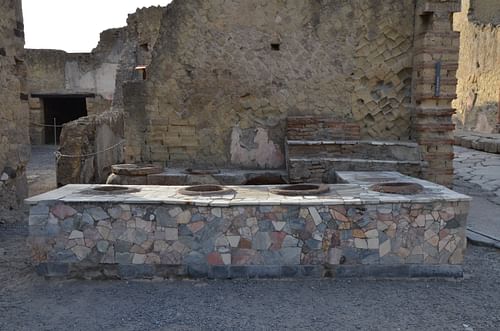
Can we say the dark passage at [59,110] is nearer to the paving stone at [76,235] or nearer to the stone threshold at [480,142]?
the stone threshold at [480,142]

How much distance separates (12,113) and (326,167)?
4.10 m

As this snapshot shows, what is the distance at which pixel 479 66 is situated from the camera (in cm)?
1423

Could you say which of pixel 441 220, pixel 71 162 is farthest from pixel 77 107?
pixel 441 220

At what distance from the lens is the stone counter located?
3.59 m

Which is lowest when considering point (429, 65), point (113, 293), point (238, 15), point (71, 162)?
point (113, 293)

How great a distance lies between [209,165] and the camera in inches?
244

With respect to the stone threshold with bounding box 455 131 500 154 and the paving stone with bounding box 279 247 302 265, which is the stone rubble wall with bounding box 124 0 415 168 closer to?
the paving stone with bounding box 279 247 302 265

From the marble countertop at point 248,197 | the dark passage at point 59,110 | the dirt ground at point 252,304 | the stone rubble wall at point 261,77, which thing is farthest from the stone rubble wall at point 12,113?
the dark passage at point 59,110

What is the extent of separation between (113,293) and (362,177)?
112 inches

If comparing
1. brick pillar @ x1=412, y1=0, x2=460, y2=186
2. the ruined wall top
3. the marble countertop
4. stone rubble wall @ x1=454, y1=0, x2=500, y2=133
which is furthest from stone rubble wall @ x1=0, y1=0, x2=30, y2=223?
the ruined wall top

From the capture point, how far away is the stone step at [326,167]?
5453 mm

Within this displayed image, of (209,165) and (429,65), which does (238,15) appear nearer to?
(209,165)

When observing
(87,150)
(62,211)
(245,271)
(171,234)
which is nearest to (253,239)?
(245,271)

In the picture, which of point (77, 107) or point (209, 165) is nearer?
point (209, 165)
